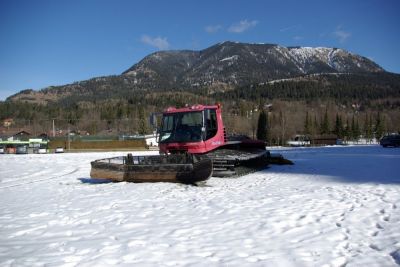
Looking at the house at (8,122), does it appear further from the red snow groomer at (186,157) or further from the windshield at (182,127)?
A: the red snow groomer at (186,157)

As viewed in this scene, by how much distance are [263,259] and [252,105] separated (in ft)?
634

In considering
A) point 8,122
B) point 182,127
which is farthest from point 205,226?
point 8,122

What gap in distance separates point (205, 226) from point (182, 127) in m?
8.28

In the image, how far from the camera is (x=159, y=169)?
1315cm

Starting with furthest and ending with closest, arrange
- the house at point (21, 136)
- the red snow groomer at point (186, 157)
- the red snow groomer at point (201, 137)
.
Answer: 1. the house at point (21, 136)
2. the red snow groomer at point (201, 137)
3. the red snow groomer at point (186, 157)

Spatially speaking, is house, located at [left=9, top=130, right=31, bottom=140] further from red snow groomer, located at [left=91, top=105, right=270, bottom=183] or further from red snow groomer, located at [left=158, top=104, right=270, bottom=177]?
red snow groomer, located at [left=91, top=105, right=270, bottom=183]

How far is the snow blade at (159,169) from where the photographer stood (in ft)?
41.1

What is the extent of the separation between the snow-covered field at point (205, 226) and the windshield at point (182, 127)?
123 inches

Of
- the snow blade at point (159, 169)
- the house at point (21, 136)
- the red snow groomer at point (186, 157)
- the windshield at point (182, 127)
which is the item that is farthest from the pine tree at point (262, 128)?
the snow blade at point (159, 169)

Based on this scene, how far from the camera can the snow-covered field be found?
17.8 ft

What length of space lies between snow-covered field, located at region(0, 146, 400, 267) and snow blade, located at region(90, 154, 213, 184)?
2.58ft

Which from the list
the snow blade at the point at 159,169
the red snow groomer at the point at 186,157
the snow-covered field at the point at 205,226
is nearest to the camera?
the snow-covered field at the point at 205,226

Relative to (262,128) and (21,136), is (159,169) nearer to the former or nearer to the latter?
(262,128)

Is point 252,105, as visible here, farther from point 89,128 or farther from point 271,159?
point 271,159
